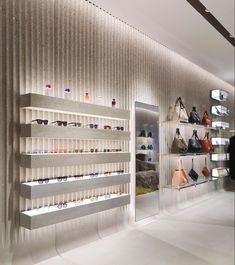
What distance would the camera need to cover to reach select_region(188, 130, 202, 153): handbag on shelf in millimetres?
5845

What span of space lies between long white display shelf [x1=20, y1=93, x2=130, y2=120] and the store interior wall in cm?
20

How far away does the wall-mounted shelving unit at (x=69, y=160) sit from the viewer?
2.91 meters

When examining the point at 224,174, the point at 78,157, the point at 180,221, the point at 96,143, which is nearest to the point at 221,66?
the point at 224,174

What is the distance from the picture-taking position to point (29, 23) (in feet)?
10.2

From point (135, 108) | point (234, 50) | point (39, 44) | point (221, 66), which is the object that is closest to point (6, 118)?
point (39, 44)

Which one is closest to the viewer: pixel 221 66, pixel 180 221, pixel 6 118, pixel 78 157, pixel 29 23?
pixel 6 118

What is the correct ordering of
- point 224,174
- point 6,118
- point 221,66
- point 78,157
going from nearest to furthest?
point 6,118 < point 78,157 < point 221,66 < point 224,174

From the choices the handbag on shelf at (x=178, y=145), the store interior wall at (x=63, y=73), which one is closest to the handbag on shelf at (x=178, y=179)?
A: the store interior wall at (x=63, y=73)

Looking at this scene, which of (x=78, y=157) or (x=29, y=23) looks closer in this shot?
(x=29, y=23)

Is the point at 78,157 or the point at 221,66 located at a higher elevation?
the point at 221,66

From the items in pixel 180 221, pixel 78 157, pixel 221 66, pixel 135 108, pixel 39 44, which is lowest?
pixel 180 221

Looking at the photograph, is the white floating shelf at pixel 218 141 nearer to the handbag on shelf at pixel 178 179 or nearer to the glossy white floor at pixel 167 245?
the handbag on shelf at pixel 178 179

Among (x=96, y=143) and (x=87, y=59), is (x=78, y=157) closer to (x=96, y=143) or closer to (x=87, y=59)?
(x=96, y=143)

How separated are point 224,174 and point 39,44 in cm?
629
